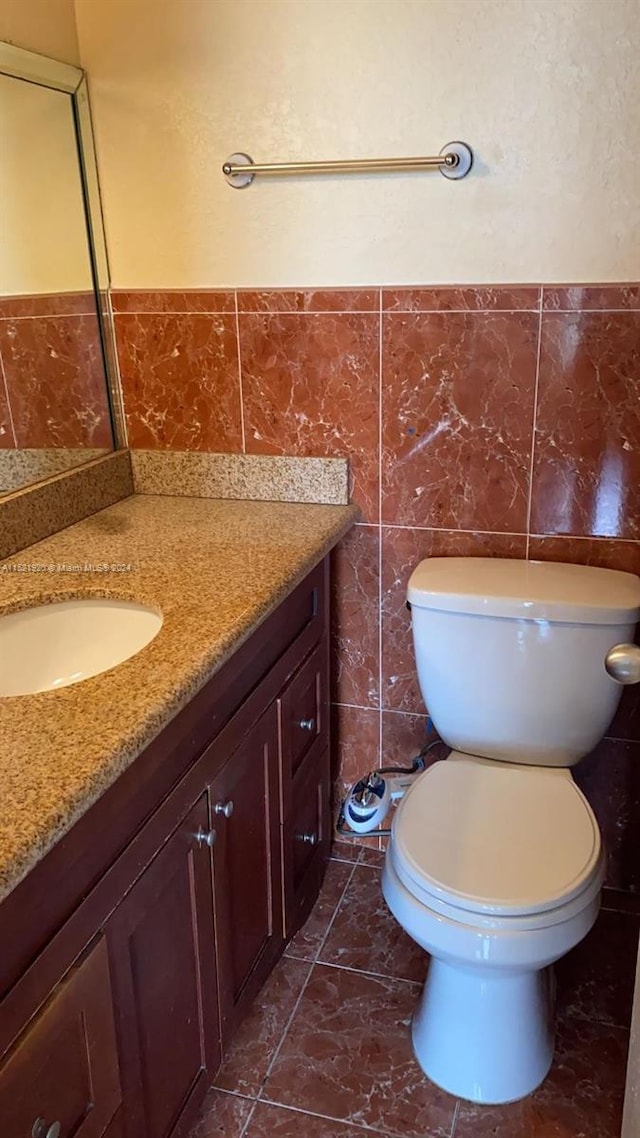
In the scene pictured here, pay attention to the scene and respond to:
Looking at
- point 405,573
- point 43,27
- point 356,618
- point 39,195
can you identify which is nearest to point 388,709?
point 356,618

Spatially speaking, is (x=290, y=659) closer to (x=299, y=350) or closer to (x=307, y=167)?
(x=299, y=350)

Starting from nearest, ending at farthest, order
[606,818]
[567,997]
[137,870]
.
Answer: [137,870] → [567,997] → [606,818]

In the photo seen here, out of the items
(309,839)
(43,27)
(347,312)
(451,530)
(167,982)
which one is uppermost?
(43,27)

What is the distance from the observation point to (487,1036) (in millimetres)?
1571

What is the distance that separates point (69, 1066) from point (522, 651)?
1021 millimetres

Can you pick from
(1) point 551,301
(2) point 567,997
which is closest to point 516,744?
(2) point 567,997

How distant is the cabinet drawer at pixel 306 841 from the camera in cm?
178

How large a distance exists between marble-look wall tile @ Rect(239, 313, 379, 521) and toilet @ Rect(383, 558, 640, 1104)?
294 mm

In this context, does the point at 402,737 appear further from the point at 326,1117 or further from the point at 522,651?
the point at 326,1117

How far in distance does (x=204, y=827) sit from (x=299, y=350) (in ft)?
3.27

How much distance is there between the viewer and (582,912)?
4.69 feet

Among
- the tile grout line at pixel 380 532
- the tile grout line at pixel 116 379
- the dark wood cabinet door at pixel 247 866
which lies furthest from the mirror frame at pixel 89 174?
the dark wood cabinet door at pixel 247 866

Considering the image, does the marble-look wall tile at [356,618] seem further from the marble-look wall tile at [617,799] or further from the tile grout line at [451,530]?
the marble-look wall tile at [617,799]

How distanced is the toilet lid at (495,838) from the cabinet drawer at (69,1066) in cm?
56
